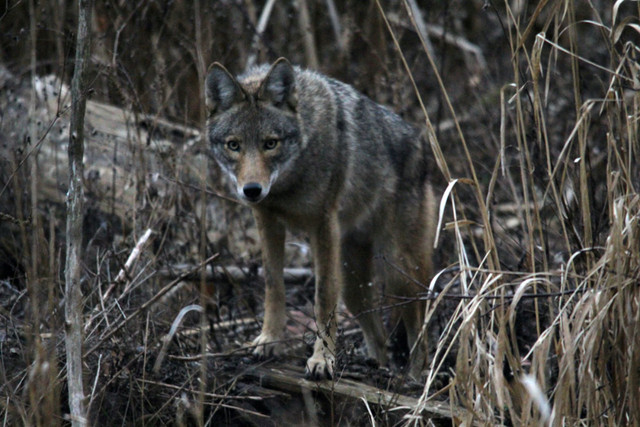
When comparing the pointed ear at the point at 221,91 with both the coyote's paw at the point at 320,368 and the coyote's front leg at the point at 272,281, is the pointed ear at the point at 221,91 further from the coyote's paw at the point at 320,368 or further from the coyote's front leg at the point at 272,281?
the coyote's paw at the point at 320,368

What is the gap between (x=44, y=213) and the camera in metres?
5.97

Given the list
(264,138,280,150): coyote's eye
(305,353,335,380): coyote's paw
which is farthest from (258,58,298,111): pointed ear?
(305,353,335,380): coyote's paw

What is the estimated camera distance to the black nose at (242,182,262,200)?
4.27 metres

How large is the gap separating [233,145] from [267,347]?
1.30 metres

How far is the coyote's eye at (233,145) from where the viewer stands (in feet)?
15.0

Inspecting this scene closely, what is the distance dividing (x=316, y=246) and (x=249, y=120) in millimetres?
922

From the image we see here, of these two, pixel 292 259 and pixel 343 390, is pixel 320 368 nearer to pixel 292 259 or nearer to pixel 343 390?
A: pixel 343 390

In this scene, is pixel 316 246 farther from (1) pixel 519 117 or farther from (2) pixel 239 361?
(1) pixel 519 117

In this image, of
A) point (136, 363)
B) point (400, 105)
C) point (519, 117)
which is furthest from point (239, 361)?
point (400, 105)

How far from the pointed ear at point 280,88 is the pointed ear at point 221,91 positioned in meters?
0.15

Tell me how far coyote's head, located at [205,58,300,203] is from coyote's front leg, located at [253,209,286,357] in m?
0.39

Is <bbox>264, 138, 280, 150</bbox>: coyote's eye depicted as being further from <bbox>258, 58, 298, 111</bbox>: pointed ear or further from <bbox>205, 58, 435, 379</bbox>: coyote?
<bbox>258, 58, 298, 111</bbox>: pointed ear

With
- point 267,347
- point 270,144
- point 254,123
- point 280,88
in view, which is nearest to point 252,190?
point 270,144

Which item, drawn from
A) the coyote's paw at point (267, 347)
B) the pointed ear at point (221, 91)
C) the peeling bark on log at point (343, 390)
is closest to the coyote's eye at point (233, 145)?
the pointed ear at point (221, 91)
